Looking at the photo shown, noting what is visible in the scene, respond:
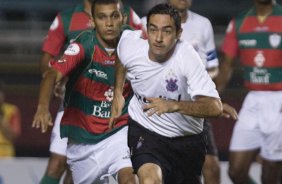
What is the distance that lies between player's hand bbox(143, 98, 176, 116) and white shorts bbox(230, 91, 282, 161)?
3.15 meters

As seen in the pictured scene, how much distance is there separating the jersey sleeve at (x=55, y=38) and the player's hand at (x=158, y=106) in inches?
106

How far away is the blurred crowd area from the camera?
13.2 metres

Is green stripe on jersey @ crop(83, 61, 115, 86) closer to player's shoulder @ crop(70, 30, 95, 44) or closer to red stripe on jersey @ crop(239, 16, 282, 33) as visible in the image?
player's shoulder @ crop(70, 30, 95, 44)

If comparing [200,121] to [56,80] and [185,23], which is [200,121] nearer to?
[56,80]

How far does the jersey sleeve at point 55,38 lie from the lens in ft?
32.4

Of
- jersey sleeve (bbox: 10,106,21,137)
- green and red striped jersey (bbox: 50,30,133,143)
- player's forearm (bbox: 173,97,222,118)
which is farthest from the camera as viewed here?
jersey sleeve (bbox: 10,106,21,137)

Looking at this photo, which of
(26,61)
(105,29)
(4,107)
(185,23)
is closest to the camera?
Result: (105,29)

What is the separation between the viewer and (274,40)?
10422mm

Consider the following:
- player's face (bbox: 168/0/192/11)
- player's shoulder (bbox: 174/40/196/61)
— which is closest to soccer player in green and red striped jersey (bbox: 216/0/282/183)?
player's face (bbox: 168/0/192/11)

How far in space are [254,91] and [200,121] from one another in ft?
7.88

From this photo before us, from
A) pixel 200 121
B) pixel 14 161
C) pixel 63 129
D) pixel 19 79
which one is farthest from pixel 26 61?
pixel 200 121

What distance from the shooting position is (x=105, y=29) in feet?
27.6

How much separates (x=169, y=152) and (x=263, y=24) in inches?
112

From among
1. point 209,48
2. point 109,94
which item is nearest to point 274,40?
point 209,48
